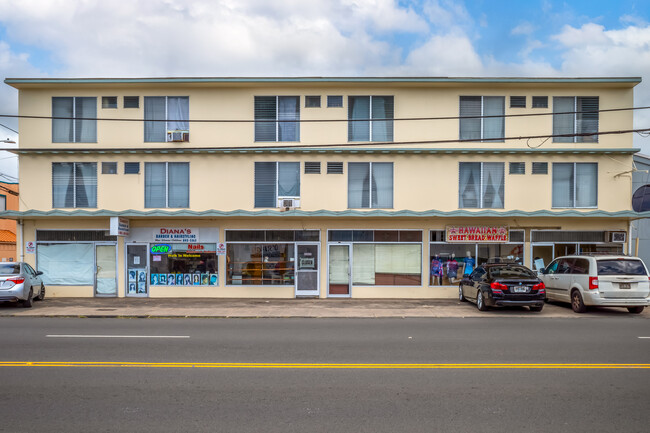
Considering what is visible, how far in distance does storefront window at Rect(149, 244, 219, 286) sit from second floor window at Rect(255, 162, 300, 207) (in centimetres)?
291

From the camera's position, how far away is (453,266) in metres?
19.7

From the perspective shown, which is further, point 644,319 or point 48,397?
point 644,319

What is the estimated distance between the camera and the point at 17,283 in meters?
15.9

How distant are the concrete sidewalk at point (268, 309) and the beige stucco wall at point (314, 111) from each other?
6.20 meters

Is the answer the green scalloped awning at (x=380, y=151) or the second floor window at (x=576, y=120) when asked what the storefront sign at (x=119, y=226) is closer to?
the green scalloped awning at (x=380, y=151)

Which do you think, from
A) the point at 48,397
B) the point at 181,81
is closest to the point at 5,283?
the point at 181,81

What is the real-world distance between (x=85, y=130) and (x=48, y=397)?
1572cm

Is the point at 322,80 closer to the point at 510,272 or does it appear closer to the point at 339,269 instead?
the point at 339,269

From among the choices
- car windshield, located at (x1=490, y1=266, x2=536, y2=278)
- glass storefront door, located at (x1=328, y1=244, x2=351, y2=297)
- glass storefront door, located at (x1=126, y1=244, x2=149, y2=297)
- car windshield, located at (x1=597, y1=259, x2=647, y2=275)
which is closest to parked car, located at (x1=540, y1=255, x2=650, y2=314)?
car windshield, located at (x1=597, y1=259, x2=647, y2=275)

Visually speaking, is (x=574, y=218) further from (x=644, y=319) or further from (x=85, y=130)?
(x=85, y=130)

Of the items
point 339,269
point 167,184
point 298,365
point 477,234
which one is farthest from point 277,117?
point 298,365

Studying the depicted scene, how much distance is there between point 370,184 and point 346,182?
97cm

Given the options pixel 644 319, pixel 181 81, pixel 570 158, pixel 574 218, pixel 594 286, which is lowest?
pixel 644 319

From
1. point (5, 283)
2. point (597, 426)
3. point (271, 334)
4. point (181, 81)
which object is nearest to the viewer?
point (597, 426)
